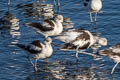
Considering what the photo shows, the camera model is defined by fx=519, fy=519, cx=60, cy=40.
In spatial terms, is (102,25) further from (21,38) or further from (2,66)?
(2,66)

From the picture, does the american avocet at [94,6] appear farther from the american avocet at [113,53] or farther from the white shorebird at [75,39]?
the american avocet at [113,53]

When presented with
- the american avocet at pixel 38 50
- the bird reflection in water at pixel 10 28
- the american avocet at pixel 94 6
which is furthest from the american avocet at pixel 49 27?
the american avocet at pixel 94 6

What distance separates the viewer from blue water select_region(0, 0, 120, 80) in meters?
18.3

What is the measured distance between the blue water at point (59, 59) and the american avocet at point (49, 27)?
0.55 meters

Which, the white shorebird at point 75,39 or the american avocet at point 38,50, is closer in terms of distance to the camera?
the american avocet at point 38,50

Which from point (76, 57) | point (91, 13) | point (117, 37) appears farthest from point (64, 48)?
point (91, 13)

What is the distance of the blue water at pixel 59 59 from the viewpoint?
18.3m

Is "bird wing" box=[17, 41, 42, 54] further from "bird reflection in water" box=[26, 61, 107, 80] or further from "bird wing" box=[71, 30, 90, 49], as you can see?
"bird wing" box=[71, 30, 90, 49]

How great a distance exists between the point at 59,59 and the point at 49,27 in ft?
6.37

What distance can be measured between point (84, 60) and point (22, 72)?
2658 mm

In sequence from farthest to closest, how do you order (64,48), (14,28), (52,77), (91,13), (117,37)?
1. (91,13)
2. (14,28)
3. (117,37)
4. (64,48)
5. (52,77)

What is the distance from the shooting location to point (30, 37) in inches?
893

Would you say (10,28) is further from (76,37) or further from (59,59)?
(76,37)

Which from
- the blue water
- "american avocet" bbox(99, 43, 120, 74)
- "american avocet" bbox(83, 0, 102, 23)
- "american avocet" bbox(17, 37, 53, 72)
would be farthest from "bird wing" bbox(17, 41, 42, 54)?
"american avocet" bbox(83, 0, 102, 23)
